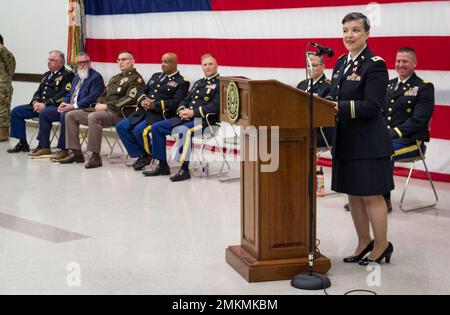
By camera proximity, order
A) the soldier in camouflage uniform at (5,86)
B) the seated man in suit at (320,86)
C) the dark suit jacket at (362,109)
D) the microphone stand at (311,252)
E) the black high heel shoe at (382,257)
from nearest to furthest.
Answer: the microphone stand at (311,252), the dark suit jacket at (362,109), the black high heel shoe at (382,257), the seated man in suit at (320,86), the soldier in camouflage uniform at (5,86)

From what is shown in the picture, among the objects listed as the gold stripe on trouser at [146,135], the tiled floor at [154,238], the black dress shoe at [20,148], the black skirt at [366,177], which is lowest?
the black dress shoe at [20,148]

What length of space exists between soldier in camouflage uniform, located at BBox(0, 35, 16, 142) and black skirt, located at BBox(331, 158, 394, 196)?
21.4 feet

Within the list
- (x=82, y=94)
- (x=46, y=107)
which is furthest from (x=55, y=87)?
(x=82, y=94)

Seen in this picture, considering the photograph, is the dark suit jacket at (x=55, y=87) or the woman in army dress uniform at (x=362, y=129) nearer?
the woman in army dress uniform at (x=362, y=129)

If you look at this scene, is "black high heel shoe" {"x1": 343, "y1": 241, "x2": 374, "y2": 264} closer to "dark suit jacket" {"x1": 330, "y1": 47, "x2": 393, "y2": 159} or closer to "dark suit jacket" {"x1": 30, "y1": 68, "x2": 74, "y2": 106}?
"dark suit jacket" {"x1": 330, "y1": 47, "x2": 393, "y2": 159}

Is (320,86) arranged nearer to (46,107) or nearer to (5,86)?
(46,107)

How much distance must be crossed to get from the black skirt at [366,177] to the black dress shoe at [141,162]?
376cm

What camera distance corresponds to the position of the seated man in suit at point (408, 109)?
17.4ft

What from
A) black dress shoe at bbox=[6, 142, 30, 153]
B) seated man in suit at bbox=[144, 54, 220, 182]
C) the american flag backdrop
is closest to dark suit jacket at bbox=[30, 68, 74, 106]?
black dress shoe at bbox=[6, 142, 30, 153]

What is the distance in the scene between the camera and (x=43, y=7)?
34.7ft

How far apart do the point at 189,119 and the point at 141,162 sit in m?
0.82

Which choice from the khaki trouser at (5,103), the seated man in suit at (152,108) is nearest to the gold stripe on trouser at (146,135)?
the seated man in suit at (152,108)

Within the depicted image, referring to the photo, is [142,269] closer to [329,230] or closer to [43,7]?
[329,230]

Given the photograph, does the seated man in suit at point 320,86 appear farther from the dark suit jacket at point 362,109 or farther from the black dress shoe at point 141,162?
the dark suit jacket at point 362,109
